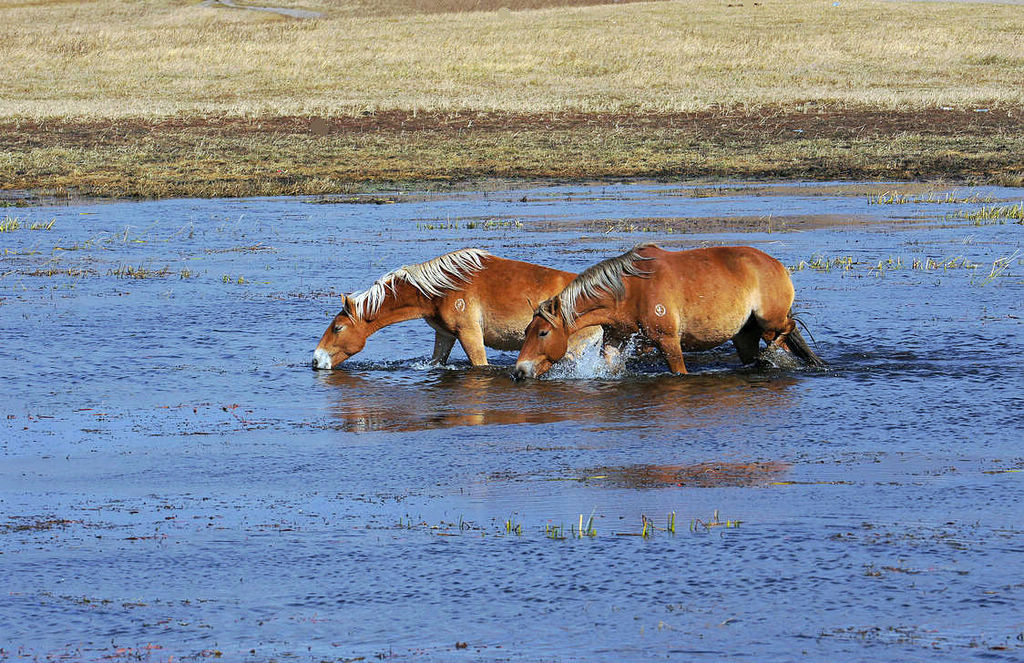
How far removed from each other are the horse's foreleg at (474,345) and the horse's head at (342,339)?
2.86 ft

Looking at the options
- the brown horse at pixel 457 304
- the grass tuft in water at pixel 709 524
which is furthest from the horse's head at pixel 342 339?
the grass tuft in water at pixel 709 524

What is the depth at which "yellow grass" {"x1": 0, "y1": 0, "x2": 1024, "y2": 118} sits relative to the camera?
1761 inches

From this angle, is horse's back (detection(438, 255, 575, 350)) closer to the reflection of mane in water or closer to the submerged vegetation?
the reflection of mane in water

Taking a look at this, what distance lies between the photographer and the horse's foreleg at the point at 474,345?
11383 millimetres

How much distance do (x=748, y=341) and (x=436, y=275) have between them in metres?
2.58

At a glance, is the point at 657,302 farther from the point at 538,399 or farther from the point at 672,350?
the point at 538,399

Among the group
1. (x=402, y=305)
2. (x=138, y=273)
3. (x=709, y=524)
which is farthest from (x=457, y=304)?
(x=138, y=273)

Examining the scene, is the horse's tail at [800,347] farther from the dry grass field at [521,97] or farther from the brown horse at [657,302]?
the dry grass field at [521,97]

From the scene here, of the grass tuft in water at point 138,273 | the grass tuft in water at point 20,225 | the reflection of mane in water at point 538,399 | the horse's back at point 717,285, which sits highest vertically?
the horse's back at point 717,285

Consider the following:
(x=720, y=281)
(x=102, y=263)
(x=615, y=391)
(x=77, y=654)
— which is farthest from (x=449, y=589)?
(x=102, y=263)

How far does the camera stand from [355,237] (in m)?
21.5

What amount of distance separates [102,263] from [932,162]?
19863 mm

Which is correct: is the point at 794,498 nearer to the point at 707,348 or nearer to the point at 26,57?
the point at 707,348

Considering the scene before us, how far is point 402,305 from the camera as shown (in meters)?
11.6
